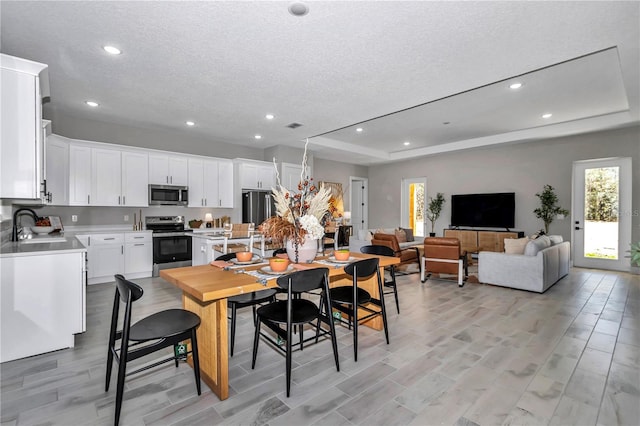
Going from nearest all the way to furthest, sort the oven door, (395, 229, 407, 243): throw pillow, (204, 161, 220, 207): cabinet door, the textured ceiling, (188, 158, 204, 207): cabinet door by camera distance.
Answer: the textured ceiling < the oven door < (188, 158, 204, 207): cabinet door < (204, 161, 220, 207): cabinet door < (395, 229, 407, 243): throw pillow

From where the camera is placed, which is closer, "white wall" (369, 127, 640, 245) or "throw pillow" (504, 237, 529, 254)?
"throw pillow" (504, 237, 529, 254)

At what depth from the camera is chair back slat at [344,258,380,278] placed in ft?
8.11

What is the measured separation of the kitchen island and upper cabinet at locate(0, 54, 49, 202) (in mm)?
553

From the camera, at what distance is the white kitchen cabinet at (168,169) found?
571cm

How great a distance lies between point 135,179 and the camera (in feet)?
18.1

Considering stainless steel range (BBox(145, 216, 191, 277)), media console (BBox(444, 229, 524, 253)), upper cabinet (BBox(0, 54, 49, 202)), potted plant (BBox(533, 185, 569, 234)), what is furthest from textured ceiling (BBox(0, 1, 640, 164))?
media console (BBox(444, 229, 524, 253))

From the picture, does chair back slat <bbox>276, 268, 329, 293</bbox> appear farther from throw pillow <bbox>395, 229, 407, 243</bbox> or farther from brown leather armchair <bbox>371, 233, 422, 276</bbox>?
throw pillow <bbox>395, 229, 407, 243</bbox>

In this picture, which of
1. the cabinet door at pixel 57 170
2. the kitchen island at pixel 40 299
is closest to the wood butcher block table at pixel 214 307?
the kitchen island at pixel 40 299

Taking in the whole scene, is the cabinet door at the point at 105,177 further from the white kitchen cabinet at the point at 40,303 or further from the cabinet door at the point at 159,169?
the white kitchen cabinet at the point at 40,303

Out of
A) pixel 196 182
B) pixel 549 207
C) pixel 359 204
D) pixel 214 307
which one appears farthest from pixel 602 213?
pixel 196 182

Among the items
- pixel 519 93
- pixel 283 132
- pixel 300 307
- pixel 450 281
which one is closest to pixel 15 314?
pixel 300 307

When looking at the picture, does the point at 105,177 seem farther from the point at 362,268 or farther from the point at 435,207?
the point at 435,207

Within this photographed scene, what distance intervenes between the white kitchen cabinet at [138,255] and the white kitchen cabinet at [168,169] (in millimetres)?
1056

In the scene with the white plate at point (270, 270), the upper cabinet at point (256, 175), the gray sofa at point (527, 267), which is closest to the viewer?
the white plate at point (270, 270)
